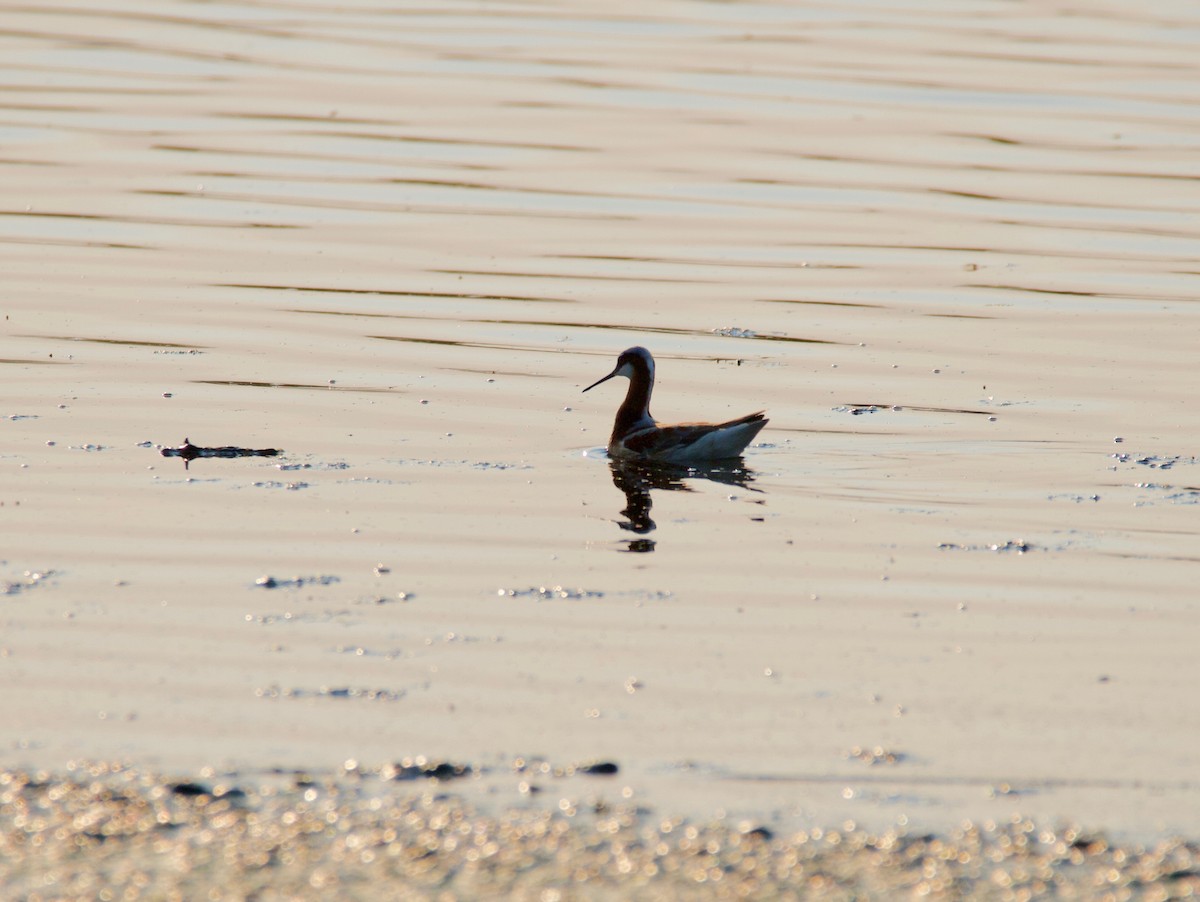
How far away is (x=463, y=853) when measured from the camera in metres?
7.19

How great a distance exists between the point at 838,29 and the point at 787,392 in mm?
24236

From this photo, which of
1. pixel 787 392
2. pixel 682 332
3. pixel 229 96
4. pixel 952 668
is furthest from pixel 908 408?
pixel 229 96

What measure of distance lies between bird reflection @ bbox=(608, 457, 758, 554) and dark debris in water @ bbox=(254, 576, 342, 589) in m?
2.75

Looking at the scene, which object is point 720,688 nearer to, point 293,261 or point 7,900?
point 7,900

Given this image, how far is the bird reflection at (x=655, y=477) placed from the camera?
13.7 metres

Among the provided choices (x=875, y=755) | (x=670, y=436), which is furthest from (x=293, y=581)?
(x=670, y=436)

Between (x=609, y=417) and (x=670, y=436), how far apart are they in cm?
198

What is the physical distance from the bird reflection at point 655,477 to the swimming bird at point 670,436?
95 mm

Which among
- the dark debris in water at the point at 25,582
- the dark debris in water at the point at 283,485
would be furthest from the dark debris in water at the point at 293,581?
the dark debris in water at the point at 283,485

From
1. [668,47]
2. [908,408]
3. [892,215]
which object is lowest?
[908,408]

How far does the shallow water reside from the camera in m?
8.89

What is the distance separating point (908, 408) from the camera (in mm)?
16375

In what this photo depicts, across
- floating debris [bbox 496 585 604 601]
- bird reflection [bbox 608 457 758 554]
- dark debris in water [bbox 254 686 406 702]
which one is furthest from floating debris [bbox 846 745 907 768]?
bird reflection [bbox 608 457 758 554]

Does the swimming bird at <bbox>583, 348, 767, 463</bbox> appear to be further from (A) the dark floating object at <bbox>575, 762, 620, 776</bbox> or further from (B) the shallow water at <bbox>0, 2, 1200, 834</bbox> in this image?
(A) the dark floating object at <bbox>575, 762, 620, 776</bbox>
